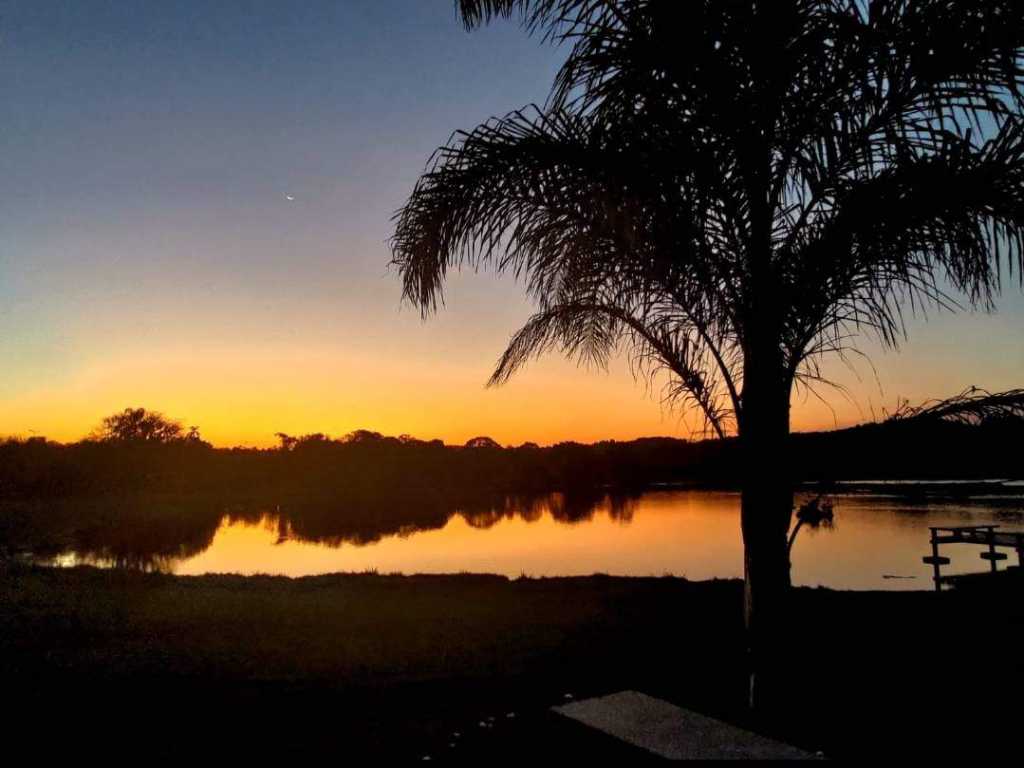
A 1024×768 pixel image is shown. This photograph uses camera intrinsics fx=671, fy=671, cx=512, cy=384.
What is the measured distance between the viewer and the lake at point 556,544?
71.4 feet

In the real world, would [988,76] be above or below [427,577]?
above

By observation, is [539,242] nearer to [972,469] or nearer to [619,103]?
[619,103]

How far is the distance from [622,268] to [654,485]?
7565cm

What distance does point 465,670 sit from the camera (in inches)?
255

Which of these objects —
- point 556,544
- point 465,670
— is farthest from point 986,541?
point 556,544

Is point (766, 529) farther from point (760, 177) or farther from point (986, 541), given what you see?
point (986, 541)

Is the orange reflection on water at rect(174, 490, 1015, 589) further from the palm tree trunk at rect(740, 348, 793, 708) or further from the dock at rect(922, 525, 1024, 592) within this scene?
the palm tree trunk at rect(740, 348, 793, 708)

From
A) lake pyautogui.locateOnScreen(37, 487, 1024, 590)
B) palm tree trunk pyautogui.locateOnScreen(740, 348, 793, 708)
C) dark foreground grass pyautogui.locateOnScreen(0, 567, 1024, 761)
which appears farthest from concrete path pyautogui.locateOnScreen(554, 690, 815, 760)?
lake pyautogui.locateOnScreen(37, 487, 1024, 590)

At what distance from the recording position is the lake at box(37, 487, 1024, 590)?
2177 cm

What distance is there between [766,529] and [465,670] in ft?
11.7

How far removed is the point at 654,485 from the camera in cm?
7756

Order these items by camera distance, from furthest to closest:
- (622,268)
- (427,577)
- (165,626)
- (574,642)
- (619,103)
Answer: (427,577)
(165,626)
(574,642)
(622,268)
(619,103)

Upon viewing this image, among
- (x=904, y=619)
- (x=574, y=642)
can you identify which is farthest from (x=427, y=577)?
(x=904, y=619)

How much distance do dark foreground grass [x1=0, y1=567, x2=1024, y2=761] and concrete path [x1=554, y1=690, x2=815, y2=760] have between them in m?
0.16
